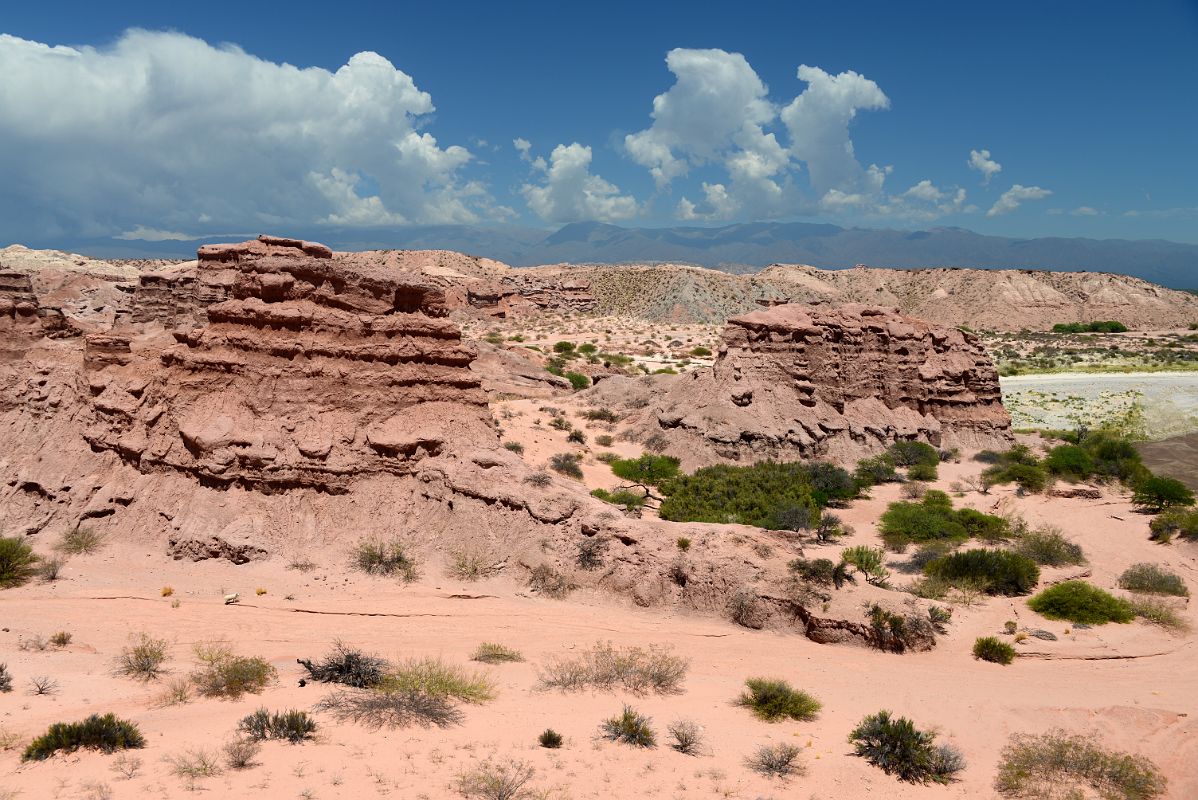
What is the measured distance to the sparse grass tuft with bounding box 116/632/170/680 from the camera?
803 cm

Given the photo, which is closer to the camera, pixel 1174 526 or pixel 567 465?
pixel 1174 526

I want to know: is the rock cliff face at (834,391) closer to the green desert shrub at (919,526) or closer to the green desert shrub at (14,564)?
the green desert shrub at (919,526)

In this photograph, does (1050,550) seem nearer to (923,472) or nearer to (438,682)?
(923,472)

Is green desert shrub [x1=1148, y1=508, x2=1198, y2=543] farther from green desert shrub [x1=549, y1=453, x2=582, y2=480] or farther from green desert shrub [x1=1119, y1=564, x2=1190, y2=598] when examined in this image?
green desert shrub [x1=549, y1=453, x2=582, y2=480]

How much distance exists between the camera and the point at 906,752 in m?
7.25

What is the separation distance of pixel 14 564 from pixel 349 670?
6598mm

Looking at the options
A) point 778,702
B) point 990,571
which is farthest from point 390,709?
point 990,571

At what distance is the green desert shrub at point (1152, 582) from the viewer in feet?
41.5

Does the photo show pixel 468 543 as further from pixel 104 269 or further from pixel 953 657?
pixel 104 269

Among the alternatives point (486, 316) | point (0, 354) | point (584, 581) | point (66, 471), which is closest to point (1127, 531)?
point (584, 581)

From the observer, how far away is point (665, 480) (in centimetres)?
1962

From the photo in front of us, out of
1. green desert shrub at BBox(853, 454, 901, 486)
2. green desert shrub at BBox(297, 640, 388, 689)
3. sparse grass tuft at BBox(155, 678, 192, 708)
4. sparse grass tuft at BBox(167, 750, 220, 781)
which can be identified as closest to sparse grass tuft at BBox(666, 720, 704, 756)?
green desert shrub at BBox(297, 640, 388, 689)

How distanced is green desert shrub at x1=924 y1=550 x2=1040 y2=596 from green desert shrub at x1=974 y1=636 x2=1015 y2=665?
9.00 ft

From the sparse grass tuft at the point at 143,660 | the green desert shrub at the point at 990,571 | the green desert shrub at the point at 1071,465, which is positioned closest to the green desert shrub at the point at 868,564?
the green desert shrub at the point at 990,571
